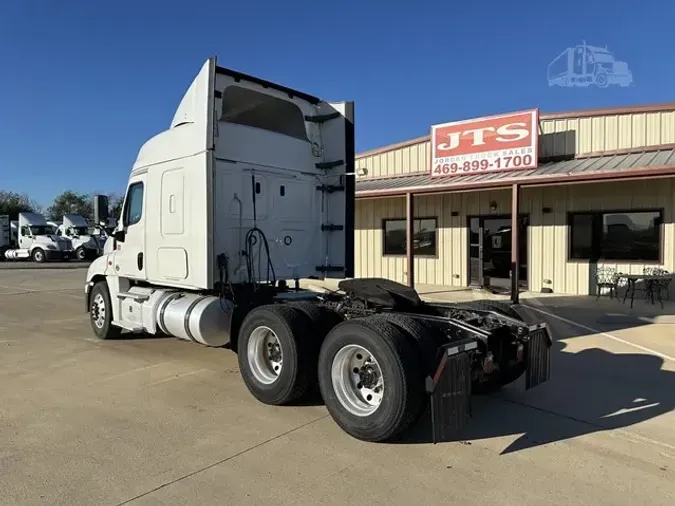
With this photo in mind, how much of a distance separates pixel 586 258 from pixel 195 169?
1045 cm

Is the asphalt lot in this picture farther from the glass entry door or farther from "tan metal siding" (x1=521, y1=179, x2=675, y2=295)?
the glass entry door

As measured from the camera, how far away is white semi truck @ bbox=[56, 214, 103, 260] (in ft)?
111

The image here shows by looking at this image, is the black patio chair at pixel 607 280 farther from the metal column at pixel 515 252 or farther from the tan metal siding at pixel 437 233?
the tan metal siding at pixel 437 233

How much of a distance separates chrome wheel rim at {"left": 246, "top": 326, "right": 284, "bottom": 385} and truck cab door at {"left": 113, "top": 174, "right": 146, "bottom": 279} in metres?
2.82

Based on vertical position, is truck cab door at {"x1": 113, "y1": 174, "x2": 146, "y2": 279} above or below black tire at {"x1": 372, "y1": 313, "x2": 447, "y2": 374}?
above

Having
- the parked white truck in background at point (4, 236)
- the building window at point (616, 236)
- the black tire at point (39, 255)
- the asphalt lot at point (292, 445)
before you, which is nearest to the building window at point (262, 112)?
the asphalt lot at point (292, 445)

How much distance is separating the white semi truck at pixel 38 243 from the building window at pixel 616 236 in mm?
30739

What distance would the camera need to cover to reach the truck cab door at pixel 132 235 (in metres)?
7.26

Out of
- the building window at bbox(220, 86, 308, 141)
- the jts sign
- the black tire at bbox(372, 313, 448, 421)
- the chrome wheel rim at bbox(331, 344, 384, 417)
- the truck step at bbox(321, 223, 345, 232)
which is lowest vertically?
the chrome wheel rim at bbox(331, 344, 384, 417)

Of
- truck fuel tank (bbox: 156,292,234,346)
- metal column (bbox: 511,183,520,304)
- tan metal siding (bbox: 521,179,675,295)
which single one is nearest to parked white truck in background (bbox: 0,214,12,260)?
tan metal siding (bbox: 521,179,675,295)

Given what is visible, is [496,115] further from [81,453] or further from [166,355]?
[81,453]

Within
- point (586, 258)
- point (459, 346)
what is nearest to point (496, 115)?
point (586, 258)

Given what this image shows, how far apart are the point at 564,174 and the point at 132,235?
8.77 meters

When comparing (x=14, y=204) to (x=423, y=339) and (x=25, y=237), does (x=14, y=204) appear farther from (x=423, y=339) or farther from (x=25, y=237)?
(x=423, y=339)
